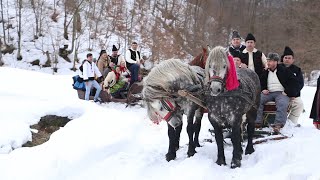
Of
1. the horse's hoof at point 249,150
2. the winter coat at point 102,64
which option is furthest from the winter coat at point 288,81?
the winter coat at point 102,64

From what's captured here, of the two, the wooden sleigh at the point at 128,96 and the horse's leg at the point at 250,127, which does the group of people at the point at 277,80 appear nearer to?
the horse's leg at the point at 250,127

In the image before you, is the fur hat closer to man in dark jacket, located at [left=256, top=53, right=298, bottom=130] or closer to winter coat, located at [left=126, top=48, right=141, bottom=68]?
winter coat, located at [left=126, top=48, right=141, bottom=68]

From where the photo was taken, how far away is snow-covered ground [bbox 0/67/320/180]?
14.1ft

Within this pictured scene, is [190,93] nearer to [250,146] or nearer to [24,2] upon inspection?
[250,146]

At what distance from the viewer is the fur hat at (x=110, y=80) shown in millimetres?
9789

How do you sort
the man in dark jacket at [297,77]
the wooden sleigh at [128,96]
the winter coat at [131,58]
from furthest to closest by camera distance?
1. the winter coat at [131,58]
2. the wooden sleigh at [128,96]
3. the man in dark jacket at [297,77]

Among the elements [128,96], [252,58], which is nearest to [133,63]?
[128,96]

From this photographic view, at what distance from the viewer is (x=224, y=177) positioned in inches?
170

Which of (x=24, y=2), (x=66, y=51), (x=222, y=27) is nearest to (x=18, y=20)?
→ (x=24, y=2)

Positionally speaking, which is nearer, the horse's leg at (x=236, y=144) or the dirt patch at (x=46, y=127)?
the horse's leg at (x=236, y=144)

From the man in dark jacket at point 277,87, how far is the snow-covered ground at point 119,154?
497 millimetres

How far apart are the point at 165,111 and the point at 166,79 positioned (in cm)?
44

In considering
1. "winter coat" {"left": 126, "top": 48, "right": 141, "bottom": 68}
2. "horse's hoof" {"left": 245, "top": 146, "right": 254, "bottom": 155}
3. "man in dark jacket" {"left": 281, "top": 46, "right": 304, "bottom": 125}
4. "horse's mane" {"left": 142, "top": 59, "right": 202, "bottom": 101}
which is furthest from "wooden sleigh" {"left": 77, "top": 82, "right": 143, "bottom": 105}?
"horse's hoof" {"left": 245, "top": 146, "right": 254, "bottom": 155}

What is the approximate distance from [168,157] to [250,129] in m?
1.31
